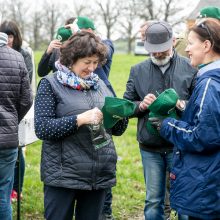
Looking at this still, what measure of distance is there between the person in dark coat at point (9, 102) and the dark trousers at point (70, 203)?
1.84 ft

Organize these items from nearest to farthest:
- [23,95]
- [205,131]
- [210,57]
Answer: [205,131] < [210,57] < [23,95]

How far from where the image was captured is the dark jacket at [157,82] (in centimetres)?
378

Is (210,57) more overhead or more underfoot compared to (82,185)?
more overhead

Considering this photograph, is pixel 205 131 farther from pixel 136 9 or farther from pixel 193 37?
pixel 136 9

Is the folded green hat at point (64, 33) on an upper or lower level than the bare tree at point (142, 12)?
upper

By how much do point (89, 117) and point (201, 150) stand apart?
0.72 metres

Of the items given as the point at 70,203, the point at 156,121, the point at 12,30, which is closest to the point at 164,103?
the point at 156,121

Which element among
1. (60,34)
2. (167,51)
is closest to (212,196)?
(167,51)

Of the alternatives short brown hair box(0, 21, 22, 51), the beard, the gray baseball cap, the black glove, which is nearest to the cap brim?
the gray baseball cap

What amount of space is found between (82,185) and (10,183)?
0.98 metres

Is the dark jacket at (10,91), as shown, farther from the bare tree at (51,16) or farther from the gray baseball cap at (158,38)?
the bare tree at (51,16)

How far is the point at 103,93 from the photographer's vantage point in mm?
3205

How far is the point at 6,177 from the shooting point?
11.8ft

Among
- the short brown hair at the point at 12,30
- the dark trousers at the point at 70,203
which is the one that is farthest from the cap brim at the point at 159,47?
the short brown hair at the point at 12,30
